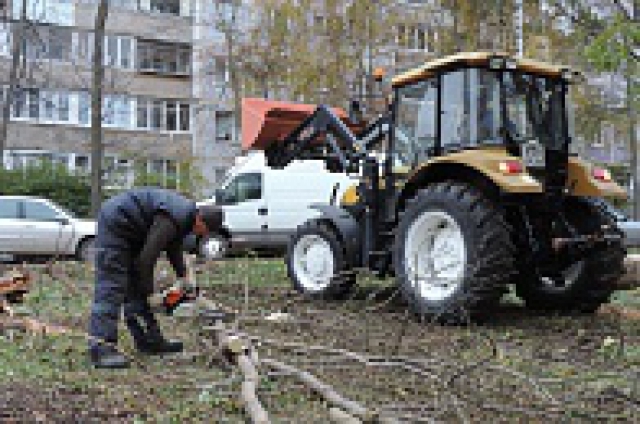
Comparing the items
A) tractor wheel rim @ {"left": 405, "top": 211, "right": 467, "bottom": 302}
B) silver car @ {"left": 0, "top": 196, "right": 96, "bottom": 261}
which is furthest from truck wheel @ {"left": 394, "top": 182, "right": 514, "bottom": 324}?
silver car @ {"left": 0, "top": 196, "right": 96, "bottom": 261}

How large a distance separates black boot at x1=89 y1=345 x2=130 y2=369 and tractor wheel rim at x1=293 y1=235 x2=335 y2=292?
12.2ft

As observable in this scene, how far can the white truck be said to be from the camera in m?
16.8

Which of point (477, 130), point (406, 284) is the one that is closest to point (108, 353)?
point (406, 284)

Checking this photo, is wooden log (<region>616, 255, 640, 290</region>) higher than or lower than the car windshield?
lower

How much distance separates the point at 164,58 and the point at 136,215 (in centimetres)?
3255

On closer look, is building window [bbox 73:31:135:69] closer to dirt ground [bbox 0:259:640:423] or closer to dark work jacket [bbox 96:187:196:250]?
dirt ground [bbox 0:259:640:423]

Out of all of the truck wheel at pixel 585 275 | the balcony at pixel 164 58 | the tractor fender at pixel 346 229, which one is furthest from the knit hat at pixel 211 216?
the balcony at pixel 164 58

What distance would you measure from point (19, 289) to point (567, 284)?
5.41m

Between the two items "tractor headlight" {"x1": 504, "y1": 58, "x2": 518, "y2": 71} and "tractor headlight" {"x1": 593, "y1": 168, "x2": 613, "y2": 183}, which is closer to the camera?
"tractor headlight" {"x1": 504, "y1": 58, "x2": 518, "y2": 71}

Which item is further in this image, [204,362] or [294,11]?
[294,11]

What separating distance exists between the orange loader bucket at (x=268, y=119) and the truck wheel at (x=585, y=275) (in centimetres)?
309

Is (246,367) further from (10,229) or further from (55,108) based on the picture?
(55,108)

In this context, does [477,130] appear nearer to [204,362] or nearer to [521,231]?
[521,231]

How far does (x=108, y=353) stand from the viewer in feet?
19.4
